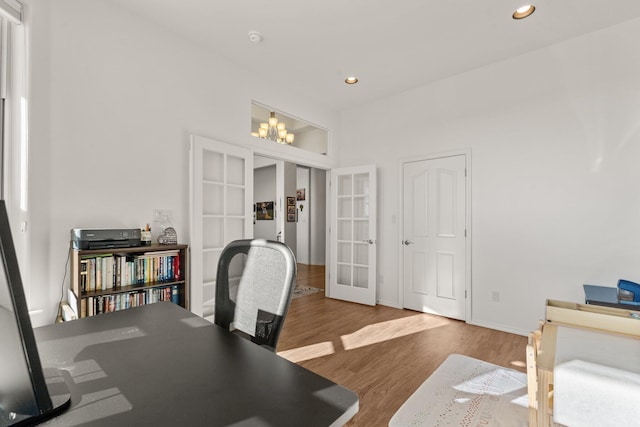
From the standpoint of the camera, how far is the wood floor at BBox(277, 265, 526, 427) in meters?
2.12

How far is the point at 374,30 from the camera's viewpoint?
281 centimetres

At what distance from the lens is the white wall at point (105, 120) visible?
82.6 inches

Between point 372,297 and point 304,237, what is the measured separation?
3.74 metres

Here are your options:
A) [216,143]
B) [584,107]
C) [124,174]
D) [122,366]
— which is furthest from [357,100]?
[122,366]

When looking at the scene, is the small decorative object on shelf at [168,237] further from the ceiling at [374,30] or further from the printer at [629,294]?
the printer at [629,294]

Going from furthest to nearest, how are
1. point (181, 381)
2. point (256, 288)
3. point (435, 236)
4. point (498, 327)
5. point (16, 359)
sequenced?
point (435, 236)
point (498, 327)
point (256, 288)
point (181, 381)
point (16, 359)

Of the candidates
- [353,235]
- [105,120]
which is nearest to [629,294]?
[353,235]

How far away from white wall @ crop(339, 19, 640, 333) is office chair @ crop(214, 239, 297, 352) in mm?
3062

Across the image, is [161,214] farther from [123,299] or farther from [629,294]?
[629,294]

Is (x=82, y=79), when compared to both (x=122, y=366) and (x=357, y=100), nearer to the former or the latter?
(x=122, y=366)

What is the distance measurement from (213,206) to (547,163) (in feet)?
11.7

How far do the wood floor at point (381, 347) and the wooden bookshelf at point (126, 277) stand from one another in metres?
1.16

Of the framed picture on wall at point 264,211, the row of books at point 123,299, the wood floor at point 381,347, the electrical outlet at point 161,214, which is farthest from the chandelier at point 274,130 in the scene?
the framed picture on wall at point 264,211

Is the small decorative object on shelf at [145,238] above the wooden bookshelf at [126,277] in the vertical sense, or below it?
above
